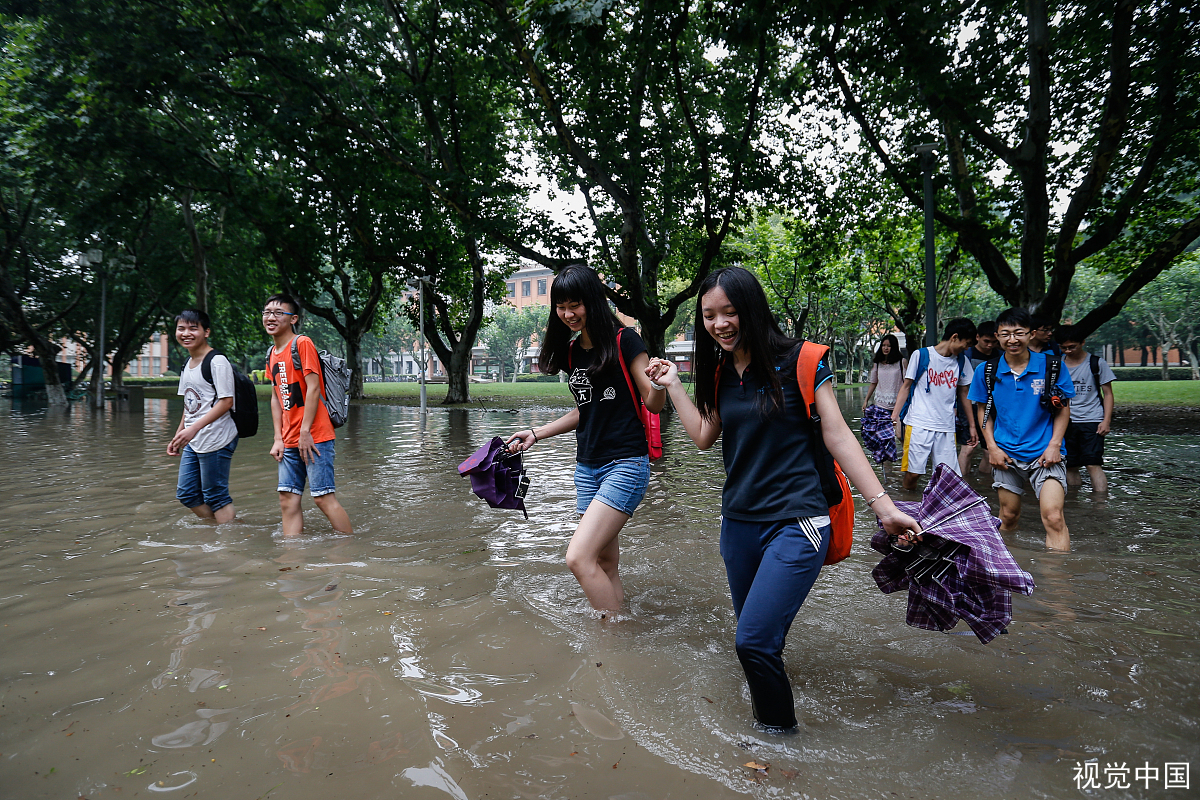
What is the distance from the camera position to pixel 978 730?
268 cm

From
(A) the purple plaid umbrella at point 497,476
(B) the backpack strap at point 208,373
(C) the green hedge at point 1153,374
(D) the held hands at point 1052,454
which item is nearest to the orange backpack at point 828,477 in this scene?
(A) the purple plaid umbrella at point 497,476

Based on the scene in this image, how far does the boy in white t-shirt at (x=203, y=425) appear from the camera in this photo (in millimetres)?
5586

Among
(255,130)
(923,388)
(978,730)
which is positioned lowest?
(978,730)

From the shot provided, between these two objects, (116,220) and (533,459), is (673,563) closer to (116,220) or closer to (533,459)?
(533,459)

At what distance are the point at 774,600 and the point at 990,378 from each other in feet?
11.4

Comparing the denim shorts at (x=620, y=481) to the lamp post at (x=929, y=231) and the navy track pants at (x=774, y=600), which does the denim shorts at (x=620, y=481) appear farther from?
the lamp post at (x=929, y=231)

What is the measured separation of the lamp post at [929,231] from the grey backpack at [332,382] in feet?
38.3

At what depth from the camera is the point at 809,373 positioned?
2.52m

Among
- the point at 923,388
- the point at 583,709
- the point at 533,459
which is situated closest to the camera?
the point at 583,709

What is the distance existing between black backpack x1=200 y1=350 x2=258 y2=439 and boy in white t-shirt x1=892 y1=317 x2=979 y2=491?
230 inches

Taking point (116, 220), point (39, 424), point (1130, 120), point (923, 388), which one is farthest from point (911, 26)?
point (39, 424)

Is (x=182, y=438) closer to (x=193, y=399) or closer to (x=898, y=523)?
(x=193, y=399)

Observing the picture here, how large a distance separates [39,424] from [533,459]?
1501cm

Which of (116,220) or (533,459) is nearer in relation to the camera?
(533,459)
